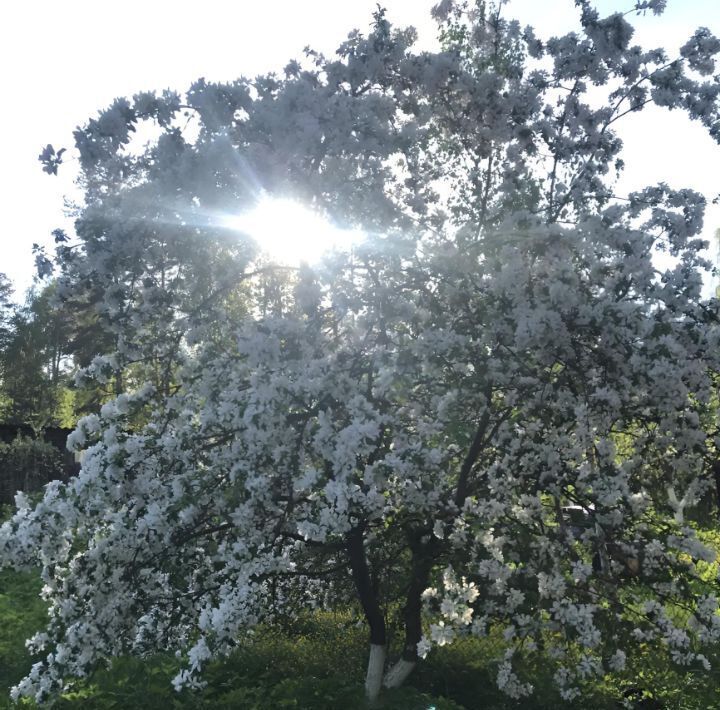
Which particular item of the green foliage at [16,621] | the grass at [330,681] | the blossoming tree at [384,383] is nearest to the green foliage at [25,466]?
the green foliage at [16,621]

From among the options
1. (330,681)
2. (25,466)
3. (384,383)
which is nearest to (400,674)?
(330,681)

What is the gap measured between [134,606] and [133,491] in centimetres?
109

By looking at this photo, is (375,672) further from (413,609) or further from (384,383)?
(384,383)

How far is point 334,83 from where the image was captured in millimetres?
7203

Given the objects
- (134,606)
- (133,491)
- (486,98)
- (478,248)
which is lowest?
(134,606)

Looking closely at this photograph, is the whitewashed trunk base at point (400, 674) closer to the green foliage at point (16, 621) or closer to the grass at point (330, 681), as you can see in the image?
the grass at point (330, 681)

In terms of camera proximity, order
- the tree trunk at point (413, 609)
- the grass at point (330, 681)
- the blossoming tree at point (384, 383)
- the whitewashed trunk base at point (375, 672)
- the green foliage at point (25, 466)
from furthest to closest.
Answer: the green foliage at point (25, 466) → the whitewashed trunk base at point (375, 672) → the grass at point (330, 681) → the tree trunk at point (413, 609) → the blossoming tree at point (384, 383)

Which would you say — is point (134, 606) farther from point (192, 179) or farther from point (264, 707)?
point (192, 179)

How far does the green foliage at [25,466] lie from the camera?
23.1 meters

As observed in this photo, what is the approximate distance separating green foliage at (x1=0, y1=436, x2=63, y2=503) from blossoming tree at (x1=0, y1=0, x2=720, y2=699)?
1799 cm

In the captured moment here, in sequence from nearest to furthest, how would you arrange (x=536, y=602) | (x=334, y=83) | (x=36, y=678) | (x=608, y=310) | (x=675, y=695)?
(x=608, y=310) < (x=36, y=678) < (x=536, y=602) < (x=334, y=83) < (x=675, y=695)

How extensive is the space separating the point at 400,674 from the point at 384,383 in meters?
4.01

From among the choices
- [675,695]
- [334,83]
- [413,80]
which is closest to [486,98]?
[413,80]

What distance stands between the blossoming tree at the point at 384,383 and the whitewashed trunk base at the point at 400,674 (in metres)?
0.25
